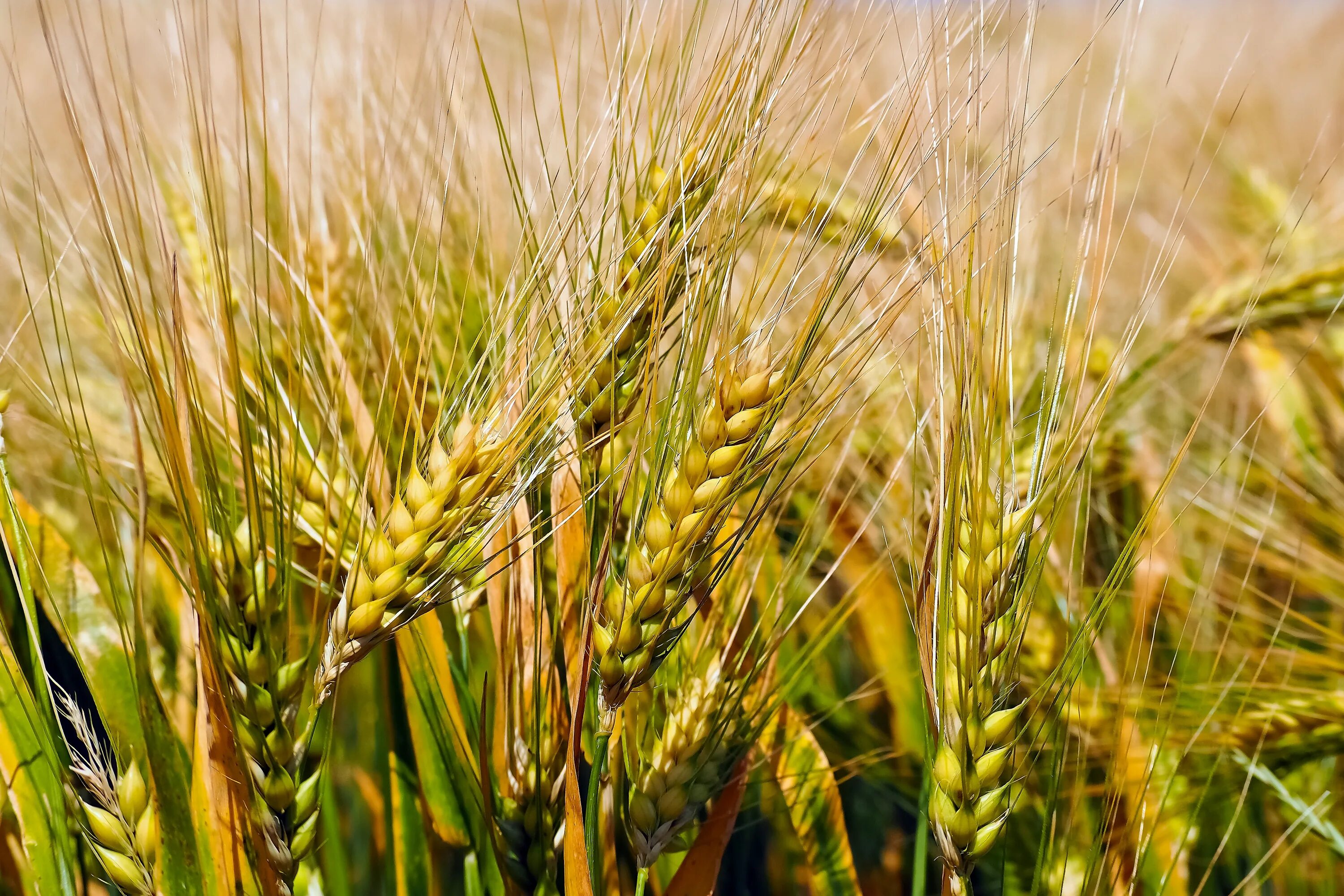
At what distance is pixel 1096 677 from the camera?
27.4 inches

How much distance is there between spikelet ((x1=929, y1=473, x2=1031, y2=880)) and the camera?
409 mm

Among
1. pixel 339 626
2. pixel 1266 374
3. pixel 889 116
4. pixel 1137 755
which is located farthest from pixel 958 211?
pixel 1266 374

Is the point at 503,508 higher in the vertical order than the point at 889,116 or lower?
lower

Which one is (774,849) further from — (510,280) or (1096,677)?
(510,280)

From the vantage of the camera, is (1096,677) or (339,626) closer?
(339,626)

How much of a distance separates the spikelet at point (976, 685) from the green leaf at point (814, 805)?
0.45 feet

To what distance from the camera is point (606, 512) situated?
538mm

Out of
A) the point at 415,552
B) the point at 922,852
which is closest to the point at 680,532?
the point at 415,552

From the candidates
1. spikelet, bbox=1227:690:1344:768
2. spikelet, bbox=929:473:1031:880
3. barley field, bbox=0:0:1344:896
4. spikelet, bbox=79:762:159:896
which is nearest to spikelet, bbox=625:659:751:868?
barley field, bbox=0:0:1344:896

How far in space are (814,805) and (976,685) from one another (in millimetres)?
191

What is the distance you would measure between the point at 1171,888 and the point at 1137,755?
97mm

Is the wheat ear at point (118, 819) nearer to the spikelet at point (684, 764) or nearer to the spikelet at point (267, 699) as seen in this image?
the spikelet at point (267, 699)

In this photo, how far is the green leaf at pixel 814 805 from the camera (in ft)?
1.76

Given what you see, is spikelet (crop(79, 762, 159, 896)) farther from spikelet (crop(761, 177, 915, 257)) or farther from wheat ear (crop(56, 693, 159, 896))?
spikelet (crop(761, 177, 915, 257))
